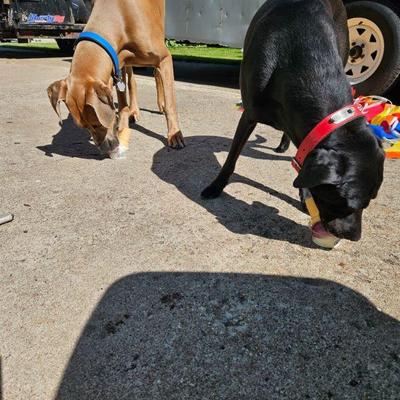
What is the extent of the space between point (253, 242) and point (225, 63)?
9513mm

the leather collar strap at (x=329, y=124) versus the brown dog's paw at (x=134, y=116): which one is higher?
the leather collar strap at (x=329, y=124)

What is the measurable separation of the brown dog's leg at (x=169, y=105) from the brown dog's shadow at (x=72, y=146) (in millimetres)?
741

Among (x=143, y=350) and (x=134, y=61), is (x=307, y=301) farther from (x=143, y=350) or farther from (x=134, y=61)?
(x=134, y=61)

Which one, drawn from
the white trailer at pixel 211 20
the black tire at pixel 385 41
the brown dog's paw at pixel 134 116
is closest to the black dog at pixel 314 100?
the brown dog's paw at pixel 134 116

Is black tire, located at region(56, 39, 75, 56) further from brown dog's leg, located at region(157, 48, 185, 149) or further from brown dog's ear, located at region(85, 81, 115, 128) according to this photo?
brown dog's ear, located at region(85, 81, 115, 128)

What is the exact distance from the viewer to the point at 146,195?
2.97m

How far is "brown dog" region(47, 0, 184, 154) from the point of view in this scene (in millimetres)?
3217

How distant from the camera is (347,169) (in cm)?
189

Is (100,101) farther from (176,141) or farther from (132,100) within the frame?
(132,100)

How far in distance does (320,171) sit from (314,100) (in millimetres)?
500

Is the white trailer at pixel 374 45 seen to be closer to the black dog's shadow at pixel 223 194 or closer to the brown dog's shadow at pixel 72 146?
the black dog's shadow at pixel 223 194

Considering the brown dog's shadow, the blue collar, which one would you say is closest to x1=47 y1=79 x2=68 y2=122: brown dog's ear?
the blue collar

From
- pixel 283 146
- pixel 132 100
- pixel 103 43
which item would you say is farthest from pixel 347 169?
pixel 132 100

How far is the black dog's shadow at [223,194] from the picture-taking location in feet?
8.18
